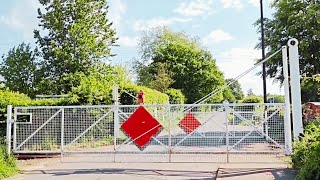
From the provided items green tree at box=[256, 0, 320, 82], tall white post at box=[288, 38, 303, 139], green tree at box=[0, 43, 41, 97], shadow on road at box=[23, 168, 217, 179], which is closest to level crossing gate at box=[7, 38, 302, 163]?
tall white post at box=[288, 38, 303, 139]

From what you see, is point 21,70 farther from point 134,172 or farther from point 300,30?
point 134,172

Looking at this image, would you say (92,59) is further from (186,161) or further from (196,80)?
(196,80)

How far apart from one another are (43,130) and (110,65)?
19033 millimetres

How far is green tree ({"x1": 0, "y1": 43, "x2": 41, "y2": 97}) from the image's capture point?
32.1 m

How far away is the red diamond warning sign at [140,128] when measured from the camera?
41.3ft

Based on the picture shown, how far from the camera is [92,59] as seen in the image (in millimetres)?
31438

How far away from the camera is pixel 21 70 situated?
3256 centimetres

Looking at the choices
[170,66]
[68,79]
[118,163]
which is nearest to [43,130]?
[118,163]


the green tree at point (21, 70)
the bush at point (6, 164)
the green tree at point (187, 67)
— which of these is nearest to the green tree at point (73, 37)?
the green tree at point (21, 70)

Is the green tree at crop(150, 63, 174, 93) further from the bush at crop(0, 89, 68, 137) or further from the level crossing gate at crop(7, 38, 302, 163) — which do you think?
the level crossing gate at crop(7, 38, 302, 163)

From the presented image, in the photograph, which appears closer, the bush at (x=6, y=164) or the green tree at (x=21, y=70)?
the bush at (x=6, y=164)

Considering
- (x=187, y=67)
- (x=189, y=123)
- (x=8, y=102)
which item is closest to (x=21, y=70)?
(x=8, y=102)

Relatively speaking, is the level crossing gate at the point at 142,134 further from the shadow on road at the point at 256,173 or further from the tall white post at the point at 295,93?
the shadow on road at the point at 256,173

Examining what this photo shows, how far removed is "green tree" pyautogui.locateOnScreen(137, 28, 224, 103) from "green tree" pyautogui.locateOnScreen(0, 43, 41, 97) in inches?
1065
